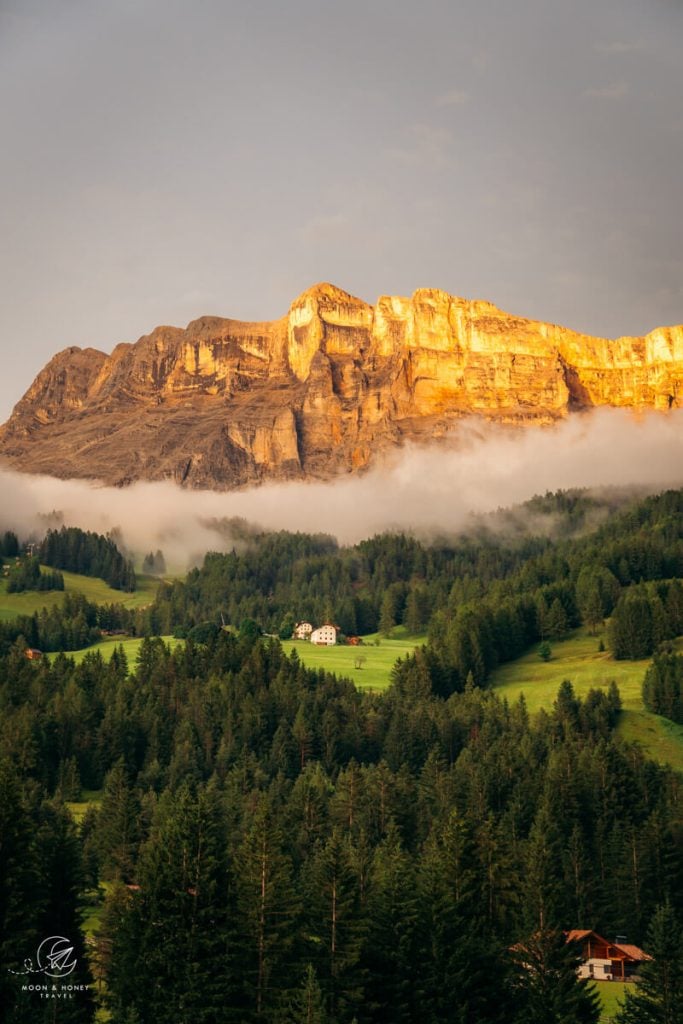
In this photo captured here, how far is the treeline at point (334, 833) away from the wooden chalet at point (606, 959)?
18.3ft

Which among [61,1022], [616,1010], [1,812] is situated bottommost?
[616,1010]

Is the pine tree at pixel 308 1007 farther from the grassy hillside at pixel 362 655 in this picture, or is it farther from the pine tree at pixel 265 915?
the grassy hillside at pixel 362 655

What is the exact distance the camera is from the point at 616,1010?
72625 mm

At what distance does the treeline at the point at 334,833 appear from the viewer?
177 feet

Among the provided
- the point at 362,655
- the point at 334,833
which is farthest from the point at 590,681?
the point at 334,833

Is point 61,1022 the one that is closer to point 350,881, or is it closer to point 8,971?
point 8,971

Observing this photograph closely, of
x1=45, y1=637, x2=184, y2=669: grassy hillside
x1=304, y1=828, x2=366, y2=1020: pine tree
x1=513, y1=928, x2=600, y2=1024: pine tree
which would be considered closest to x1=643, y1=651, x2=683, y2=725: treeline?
x1=45, y1=637, x2=184, y2=669: grassy hillside

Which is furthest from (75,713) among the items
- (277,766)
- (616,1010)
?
(616,1010)

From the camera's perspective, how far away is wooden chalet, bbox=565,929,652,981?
267ft

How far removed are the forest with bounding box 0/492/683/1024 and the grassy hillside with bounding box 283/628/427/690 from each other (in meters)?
5.74

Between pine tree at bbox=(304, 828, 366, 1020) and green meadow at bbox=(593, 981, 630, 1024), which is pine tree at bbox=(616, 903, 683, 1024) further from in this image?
pine tree at bbox=(304, 828, 366, 1020)

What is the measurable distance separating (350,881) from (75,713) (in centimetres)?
7148

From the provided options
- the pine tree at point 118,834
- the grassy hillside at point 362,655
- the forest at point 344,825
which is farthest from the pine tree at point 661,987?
the grassy hillside at point 362,655

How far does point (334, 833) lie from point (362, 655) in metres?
101
